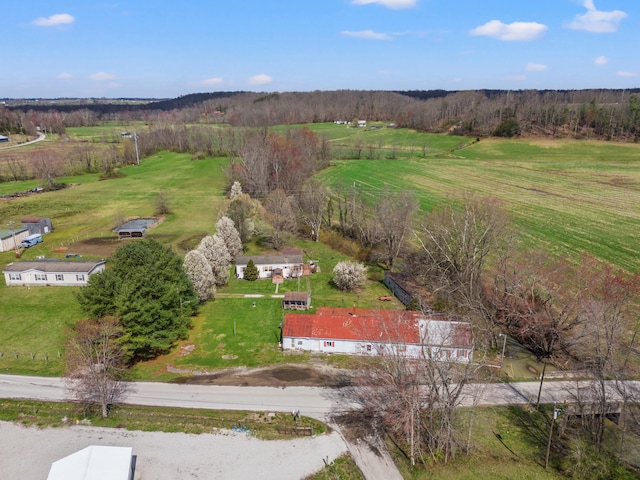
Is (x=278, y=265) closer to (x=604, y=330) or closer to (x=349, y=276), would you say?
(x=349, y=276)

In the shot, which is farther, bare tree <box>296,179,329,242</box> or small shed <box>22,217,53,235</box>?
bare tree <box>296,179,329,242</box>

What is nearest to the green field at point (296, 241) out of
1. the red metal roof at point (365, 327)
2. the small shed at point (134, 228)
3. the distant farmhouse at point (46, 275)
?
the small shed at point (134, 228)

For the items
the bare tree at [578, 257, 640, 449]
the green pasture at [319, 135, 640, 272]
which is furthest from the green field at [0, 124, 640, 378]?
the bare tree at [578, 257, 640, 449]

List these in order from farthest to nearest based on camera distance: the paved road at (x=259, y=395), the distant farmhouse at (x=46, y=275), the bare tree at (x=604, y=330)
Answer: the distant farmhouse at (x=46, y=275), the paved road at (x=259, y=395), the bare tree at (x=604, y=330)

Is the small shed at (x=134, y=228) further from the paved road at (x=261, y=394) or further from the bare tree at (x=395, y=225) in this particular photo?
the bare tree at (x=395, y=225)

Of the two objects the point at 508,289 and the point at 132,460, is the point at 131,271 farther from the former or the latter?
the point at 508,289

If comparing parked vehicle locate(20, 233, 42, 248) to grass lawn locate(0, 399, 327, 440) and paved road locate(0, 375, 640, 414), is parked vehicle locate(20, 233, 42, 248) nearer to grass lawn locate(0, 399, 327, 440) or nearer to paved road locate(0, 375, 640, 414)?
paved road locate(0, 375, 640, 414)

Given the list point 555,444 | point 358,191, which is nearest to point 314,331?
point 555,444
